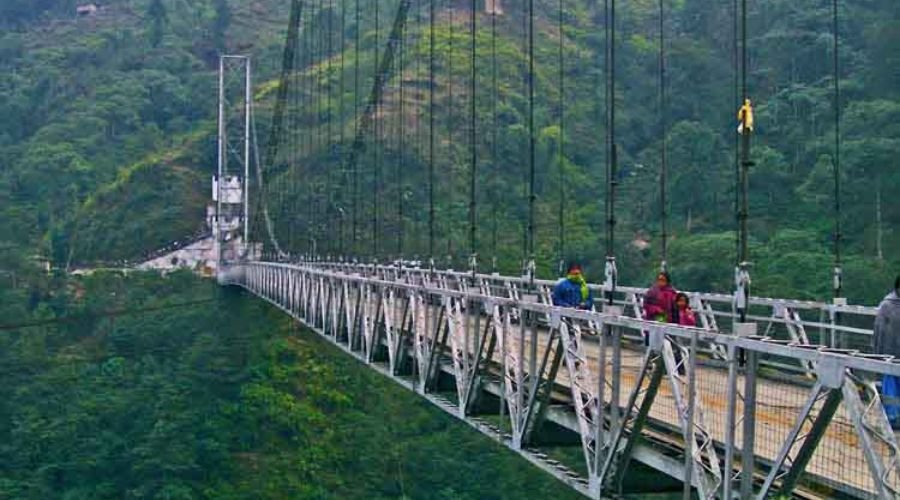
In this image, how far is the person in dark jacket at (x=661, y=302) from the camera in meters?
8.23

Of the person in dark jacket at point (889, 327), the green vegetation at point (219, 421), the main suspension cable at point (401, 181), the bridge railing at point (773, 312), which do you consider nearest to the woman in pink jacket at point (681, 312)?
the bridge railing at point (773, 312)

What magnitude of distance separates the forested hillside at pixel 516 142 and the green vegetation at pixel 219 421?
3.56 metres

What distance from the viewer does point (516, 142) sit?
38.6 meters

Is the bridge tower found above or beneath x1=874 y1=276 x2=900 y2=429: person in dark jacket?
above

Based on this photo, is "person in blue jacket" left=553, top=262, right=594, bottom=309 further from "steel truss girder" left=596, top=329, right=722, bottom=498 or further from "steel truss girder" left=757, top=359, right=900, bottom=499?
"steel truss girder" left=757, top=359, right=900, bottom=499

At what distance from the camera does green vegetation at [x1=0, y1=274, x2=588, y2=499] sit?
28.7 metres

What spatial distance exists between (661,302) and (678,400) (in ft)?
9.37

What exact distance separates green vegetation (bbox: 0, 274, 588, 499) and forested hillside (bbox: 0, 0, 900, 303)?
3555 mm

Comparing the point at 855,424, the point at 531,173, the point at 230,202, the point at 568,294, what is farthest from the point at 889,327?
the point at 230,202

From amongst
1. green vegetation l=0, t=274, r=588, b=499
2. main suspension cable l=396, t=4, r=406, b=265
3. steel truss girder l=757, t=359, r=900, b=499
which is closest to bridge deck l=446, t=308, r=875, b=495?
steel truss girder l=757, t=359, r=900, b=499

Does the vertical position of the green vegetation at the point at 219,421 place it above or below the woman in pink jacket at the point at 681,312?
below

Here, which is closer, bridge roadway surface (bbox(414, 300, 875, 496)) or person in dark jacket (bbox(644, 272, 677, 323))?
bridge roadway surface (bbox(414, 300, 875, 496))

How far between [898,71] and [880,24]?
2.49 m

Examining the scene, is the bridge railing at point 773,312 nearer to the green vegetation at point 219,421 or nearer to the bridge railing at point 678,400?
the bridge railing at point 678,400
